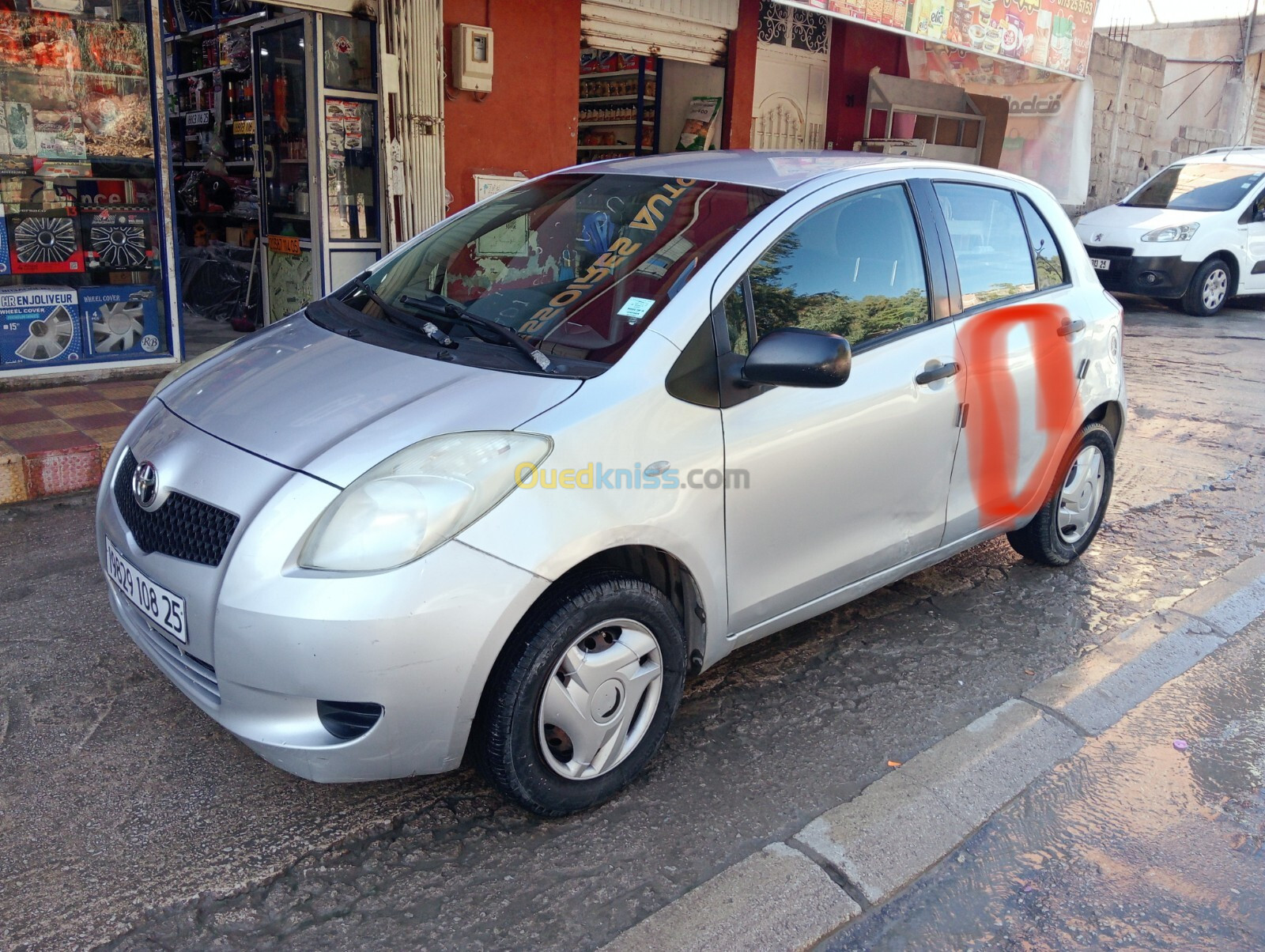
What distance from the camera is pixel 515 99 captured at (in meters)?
8.00

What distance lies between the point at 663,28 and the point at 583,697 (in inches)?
316

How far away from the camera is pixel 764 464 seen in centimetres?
282

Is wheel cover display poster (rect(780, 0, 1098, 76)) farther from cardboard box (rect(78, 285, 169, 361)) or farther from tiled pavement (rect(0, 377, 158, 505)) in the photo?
tiled pavement (rect(0, 377, 158, 505))

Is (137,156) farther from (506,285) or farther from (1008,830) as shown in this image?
(1008,830)

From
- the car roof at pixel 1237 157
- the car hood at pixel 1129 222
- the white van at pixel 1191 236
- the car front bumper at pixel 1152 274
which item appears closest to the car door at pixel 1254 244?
the white van at pixel 1191 236

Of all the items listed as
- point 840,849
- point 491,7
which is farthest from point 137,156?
point 840,849

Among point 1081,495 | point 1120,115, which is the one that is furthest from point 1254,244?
point 1081,495

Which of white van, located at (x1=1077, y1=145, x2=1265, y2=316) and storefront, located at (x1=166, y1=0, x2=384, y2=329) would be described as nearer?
storefront, located at (x1=166, y1=0, x2=384, y2=329)

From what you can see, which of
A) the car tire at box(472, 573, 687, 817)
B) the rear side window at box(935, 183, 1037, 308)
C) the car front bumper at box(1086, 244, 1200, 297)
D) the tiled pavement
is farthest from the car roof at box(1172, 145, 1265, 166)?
the car tire at box(472, 573, 687, 817)

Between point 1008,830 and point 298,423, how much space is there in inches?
85.6

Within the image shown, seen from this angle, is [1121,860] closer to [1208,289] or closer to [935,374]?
[935,374]

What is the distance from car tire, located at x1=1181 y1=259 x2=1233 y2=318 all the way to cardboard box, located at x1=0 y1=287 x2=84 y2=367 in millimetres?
12452

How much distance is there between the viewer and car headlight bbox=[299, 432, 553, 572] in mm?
2232

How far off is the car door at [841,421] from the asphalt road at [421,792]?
44 cm
